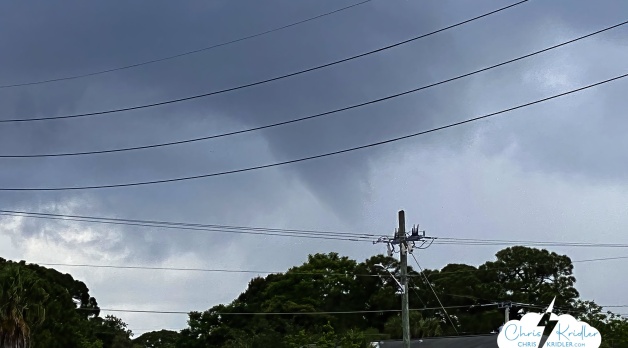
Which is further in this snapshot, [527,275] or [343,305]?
[343,305]

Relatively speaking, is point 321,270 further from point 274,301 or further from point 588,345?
point 588,345

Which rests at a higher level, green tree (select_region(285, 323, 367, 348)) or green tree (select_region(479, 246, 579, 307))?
green tree (select_region(479, 246, 579, 307))

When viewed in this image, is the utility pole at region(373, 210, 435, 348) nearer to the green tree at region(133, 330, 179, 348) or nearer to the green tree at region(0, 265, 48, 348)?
the green tree at region(0, 265, 48, 348)

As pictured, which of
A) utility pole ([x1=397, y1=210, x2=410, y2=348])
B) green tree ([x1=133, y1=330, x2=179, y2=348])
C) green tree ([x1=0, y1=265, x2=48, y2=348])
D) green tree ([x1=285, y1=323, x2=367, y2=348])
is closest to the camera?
utility pole ([x1=397, y1=210, x2=410, y2=348])

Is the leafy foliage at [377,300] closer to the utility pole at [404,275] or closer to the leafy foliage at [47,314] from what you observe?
the leafy foliage at [47,314]

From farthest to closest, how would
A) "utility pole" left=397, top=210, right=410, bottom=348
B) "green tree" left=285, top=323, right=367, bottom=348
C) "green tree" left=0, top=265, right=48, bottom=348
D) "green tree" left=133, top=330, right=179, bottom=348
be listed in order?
"green tree" left=133, top=330, right=179, bottom=348, "green tree" left=285, top=323, right=367, bottom=348, "green tree" left=0, top=265, right=48, bottom=348, "utility pole" left=397, top=210, right=410, bottom=348

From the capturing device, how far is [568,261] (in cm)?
8325

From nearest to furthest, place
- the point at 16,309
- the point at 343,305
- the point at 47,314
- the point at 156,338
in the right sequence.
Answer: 1. the point at 16,309
2. the point at 47,314
3. the point at 343,305
4. the point at 156,338

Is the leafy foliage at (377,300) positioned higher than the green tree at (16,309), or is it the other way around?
the leafy foliage at (377,300)

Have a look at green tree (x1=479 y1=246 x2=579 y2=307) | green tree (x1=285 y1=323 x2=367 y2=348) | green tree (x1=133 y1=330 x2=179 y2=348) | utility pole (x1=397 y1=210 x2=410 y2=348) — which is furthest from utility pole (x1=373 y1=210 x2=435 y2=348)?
green tree (x1=133 y1=330 x2=179 y2=348)

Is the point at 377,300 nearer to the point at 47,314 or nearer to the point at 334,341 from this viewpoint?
the point at 334,341

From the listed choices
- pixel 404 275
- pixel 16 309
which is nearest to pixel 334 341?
pixel 16 309

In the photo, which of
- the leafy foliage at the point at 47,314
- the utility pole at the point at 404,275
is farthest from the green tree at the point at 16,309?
the utility pole at the point at 404,275

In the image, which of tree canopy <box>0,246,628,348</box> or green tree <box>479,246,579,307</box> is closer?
tree canopy <box>0,246,628,348</box>
